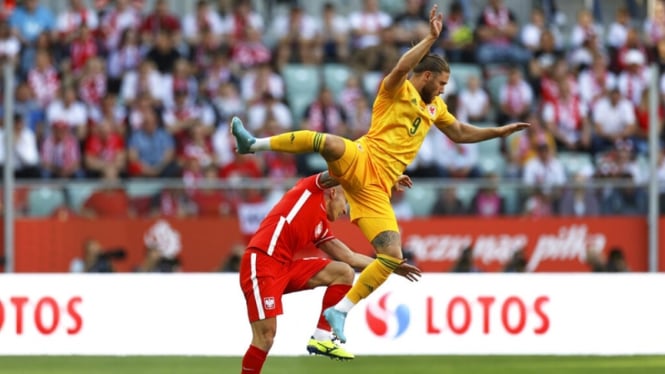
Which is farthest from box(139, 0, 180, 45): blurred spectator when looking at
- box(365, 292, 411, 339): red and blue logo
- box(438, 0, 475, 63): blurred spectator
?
box(365, 292, 411, 339): red and blue logo

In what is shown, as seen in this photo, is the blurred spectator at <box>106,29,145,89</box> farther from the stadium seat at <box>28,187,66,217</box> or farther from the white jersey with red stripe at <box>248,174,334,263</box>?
the white jersey with red stripe at <box>248,174,334,263</box>

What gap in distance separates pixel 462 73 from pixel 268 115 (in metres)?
3.35

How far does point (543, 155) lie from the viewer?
65.5 ft

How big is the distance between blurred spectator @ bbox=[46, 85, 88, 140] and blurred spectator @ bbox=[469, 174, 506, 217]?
205 inches

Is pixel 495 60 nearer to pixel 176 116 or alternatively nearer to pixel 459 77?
pixel 459 77

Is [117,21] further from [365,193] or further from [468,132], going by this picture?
[365,193]

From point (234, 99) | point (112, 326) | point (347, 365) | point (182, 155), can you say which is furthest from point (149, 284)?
point (234, 99)

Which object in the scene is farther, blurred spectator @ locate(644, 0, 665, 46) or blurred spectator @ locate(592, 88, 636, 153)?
blurred spectator @ locate(644, 0, 665, 46)

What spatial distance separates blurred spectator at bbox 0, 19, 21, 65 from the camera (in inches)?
827

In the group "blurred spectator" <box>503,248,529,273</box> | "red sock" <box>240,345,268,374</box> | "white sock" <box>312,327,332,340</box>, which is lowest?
"red sock" <box>240,345,268,374</box>

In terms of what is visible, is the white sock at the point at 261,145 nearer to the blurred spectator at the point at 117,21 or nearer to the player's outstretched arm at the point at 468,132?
the player's outstretched arm at the point at 468,132

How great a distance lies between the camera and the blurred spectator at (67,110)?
782 inches

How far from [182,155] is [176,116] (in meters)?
0.93

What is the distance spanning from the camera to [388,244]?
11344 mm
